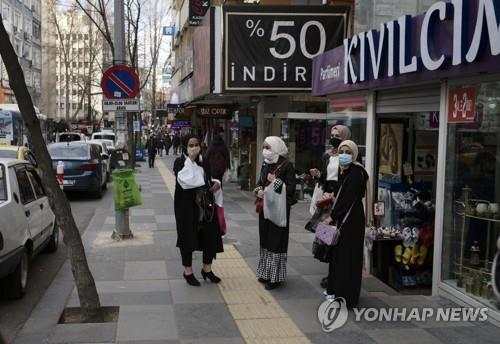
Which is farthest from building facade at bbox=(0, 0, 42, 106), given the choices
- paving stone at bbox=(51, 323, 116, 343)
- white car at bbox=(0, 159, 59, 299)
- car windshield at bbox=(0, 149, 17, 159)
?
paving stone at bbox=(51, 323, 116, 343)

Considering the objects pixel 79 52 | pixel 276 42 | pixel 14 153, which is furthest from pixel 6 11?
pixel 276 42

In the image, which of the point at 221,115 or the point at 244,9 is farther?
the point at 221,115

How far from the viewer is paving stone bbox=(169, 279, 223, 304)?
6371 mm

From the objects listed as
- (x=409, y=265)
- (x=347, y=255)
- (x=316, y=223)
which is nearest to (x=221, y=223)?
(x=316, y=223)

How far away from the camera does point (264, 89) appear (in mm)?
13453

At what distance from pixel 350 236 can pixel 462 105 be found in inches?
66.6

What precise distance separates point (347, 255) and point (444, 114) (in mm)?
1767

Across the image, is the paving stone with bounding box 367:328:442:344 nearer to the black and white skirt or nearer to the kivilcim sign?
the black and white skirt

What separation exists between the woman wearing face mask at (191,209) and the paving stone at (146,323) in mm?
892

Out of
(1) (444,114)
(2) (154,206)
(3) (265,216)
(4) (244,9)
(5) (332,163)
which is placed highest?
(4) (244,9)

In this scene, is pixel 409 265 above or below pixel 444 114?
below

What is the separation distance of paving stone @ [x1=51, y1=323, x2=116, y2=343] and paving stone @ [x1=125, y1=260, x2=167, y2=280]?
1.80 meters

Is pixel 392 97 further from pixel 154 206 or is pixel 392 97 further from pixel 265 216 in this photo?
pixel 154 206

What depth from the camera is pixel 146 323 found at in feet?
18.3
